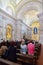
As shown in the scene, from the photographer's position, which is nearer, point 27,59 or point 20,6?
point 27,59

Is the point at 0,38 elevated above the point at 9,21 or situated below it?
below

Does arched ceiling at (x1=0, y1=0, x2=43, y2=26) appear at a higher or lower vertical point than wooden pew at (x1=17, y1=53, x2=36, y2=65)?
higher

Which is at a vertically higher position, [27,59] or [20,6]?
[20,6]

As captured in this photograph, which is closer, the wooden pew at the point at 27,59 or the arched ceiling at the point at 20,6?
the wooden pew at the point at 27,59

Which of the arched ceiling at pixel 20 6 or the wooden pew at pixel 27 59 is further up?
the arched ceiling at pixel 20 6

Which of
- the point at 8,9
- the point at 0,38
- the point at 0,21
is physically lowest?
the point at 0,38

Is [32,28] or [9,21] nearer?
[9,21]

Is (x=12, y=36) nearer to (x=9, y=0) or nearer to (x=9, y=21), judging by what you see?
(x=9, y=21)

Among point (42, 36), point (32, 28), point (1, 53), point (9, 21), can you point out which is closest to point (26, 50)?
point (1, 53)

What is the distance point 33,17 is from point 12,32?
918 cm

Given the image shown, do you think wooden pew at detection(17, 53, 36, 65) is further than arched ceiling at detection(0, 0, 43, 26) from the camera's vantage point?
No

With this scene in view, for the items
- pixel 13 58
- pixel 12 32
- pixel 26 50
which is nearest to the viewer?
pixel 13 58

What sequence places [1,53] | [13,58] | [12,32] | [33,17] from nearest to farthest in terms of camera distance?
[13,58] → [1,53] → [12,32] → [33,17]

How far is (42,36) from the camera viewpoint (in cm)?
1459
